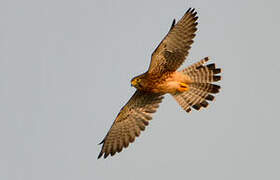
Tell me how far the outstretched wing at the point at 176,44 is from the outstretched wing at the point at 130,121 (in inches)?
48.4

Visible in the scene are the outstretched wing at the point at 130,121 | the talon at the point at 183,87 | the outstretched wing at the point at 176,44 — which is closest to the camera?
the outstretched wing at the point at 176,44

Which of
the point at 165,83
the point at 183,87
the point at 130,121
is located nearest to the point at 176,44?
the point at 165,83

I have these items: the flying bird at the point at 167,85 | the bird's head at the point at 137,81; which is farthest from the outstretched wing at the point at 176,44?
the bird's head at the point at 137,81

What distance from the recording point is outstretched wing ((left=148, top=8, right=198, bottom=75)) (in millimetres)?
14750

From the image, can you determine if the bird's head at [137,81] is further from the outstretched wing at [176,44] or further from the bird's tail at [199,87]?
the bird's tail at [199,87]

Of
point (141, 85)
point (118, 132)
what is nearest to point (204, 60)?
point (141, 85)

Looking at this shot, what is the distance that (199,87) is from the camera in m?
15.8

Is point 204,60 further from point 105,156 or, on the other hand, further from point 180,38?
point 105,156

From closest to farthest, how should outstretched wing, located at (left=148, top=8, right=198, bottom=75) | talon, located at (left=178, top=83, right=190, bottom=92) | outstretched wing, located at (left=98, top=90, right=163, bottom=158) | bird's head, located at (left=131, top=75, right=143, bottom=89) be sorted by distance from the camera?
outstretched wing, located at (left=148, top=8, right=198, bottom=75) < bird's head, located at (left=131, top=75, right=143, bottom=89) < talon, located at (left=178, top=83, right=190, bottom=92) < outstretched wing, located at (left=98, top=90, right=163, bottom=158)

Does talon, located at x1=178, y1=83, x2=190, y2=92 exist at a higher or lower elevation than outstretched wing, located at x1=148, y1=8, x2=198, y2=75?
lower

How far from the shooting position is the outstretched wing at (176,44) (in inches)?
581

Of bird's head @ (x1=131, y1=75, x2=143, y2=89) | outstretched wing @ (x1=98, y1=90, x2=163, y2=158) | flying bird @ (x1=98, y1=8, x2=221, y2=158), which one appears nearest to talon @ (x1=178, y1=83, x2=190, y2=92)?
flying bird @ (x1=98, y1=8, x2=221, y2=158)

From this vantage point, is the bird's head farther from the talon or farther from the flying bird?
the talon

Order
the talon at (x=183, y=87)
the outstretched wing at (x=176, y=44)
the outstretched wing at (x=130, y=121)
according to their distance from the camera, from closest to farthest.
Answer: the outstretched wing at (x=176, y=44)
the talon at (x=183, y=87)
the outstretched wing at (x=130, y=121)
